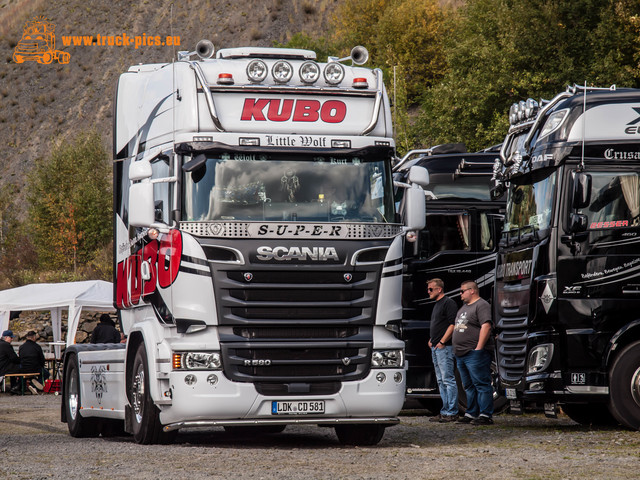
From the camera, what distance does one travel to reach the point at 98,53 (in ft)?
259

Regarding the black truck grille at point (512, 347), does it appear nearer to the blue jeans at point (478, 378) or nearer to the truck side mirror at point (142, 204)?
the blue jeans at point (478, 378)

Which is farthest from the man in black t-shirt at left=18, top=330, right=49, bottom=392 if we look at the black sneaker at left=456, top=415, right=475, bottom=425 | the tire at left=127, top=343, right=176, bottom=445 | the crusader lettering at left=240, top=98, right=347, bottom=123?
the crusader lettering at left=240, top=98, right=347, bottom=123

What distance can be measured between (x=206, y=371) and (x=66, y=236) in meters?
43.4

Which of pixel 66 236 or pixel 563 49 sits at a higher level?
pixel 563 49

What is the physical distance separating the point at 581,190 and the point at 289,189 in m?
3.71

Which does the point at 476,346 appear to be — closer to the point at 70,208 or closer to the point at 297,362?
the point at 297,362

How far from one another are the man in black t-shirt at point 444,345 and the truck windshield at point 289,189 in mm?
4242

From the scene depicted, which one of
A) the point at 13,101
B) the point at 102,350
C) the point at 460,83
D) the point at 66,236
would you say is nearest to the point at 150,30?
the point at 13,101

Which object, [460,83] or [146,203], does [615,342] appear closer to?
[146,203]

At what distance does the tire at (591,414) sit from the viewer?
47.5 ft

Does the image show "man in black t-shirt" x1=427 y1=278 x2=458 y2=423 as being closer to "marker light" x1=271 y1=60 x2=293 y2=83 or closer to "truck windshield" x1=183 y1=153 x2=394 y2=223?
"truck windshield" x1=183 y1=153 x2=394 y2=223

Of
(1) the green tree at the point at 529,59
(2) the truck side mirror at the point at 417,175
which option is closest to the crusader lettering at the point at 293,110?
(2) the truck side mirror at the point at 417,175

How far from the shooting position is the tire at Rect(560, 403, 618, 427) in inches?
570

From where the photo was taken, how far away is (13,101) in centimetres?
7731
